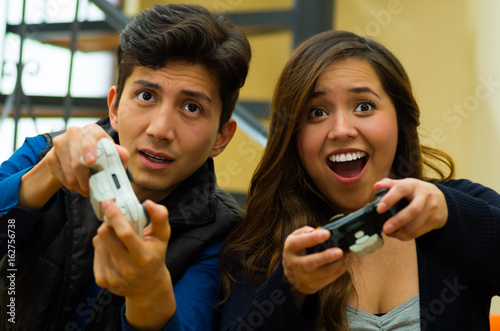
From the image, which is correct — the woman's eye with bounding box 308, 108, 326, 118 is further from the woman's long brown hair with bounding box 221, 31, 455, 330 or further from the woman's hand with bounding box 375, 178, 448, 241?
the woman's hand with bounding box 375, 178, 448, 241

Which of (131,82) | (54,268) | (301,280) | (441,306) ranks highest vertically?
(131,82)

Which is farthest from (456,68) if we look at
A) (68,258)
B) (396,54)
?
(68,258)

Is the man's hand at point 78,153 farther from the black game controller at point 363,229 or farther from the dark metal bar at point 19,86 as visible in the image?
the dark metal bar at point 19,86

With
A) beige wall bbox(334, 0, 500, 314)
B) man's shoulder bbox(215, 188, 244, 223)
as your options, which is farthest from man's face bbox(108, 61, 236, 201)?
beige wall bbox(334, 0, 500, 314)

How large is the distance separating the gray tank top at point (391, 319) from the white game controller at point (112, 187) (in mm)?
546

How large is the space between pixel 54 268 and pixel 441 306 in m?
0.82

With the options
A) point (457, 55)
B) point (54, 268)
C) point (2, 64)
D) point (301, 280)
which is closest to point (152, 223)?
point (301, 280)

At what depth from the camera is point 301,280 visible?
1040 millimetres

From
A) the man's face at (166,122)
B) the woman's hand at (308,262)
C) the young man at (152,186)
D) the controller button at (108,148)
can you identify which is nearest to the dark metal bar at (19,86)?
the young man at (152,186)

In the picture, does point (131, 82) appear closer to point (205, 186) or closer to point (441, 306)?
point (205, 186)

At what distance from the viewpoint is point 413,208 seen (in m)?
0.93

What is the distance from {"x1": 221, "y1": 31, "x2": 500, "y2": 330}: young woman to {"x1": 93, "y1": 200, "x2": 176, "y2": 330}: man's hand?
0.19 meters

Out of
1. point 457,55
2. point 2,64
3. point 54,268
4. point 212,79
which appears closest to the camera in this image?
point 54,268

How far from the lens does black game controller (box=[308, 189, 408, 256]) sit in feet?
3.09
